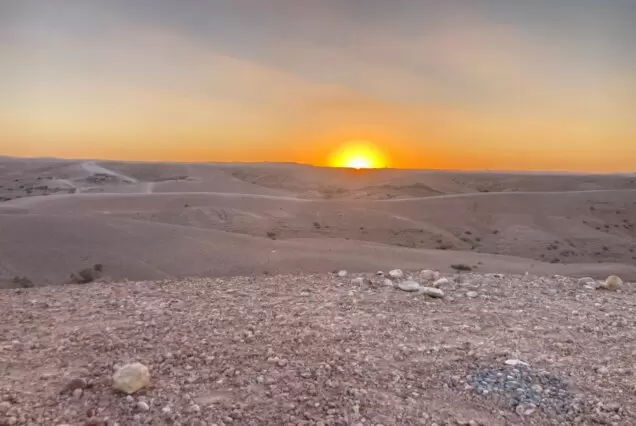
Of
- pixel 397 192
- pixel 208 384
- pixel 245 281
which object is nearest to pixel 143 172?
pixel 397 192

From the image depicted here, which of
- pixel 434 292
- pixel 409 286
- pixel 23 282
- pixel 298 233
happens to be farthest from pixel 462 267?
pixel 298 233

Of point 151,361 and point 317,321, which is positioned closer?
point 151,361

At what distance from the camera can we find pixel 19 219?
16.9 metres

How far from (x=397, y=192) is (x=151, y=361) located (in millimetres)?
51014

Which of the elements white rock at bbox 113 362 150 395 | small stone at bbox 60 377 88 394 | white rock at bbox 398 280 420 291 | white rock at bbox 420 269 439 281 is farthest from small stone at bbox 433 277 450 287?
small stone at bbox 60 377 88 394

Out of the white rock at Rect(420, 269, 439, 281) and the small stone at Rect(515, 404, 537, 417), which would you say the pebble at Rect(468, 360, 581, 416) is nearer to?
the small stone at Rect(515, 404, 537, 417)

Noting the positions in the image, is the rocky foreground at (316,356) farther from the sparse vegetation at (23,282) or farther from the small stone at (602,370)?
the sparse vegetation at (23,282)

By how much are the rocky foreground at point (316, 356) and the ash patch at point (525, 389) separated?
18 millimetres

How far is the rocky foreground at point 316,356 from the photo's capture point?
4.82 metres

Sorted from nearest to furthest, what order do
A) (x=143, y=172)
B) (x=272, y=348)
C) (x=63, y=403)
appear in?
1. (x=63, y=403)
2. (x=272, y=348)
3. (x=143, y=172)

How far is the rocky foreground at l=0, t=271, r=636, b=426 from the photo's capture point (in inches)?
190

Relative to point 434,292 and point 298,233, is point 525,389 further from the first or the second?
point 298,233

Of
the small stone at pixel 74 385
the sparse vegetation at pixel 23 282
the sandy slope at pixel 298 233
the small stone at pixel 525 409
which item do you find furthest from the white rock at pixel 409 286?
the sparse vegetation at pixel 23 282

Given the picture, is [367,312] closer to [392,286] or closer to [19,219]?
[392,286]
